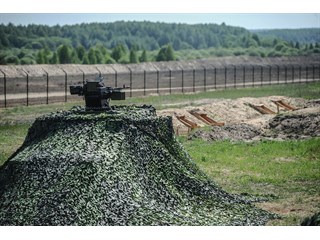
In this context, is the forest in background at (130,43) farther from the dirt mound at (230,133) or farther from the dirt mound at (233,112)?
the dirt mound at (230,133)

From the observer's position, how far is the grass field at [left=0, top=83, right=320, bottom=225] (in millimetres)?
21375

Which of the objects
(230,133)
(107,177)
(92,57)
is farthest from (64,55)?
(107,177)

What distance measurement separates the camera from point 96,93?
2025cm

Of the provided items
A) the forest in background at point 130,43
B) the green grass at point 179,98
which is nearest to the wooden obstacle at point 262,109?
the green grass at point 179,98

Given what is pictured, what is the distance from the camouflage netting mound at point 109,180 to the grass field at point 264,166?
179 cm

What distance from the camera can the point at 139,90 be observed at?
198 feet

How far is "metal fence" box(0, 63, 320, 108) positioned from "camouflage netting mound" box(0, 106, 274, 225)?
25.6 m

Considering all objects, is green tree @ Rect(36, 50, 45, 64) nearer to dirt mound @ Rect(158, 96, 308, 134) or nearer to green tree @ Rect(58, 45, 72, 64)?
green tree @ Rect(58, 45, 72, 64)

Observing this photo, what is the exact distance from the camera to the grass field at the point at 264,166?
21.4 meters

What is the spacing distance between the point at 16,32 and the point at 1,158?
143ft

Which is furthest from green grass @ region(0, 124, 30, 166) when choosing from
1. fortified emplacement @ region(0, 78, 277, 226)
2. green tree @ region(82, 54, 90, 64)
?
green tree @ region(82, 54, 90, 64)

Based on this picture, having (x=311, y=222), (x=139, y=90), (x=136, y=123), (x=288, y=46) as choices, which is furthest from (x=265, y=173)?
(x=288, y=46)

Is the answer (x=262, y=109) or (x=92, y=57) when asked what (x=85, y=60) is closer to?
(x=92, y=57)

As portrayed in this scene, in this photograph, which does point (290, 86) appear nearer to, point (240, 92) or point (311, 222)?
point (240, 92)
